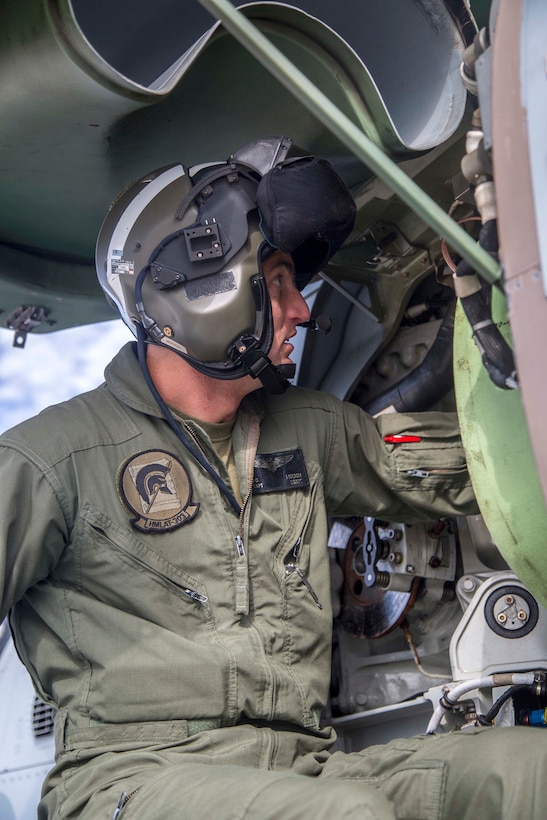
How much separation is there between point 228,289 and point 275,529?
0.56 metres

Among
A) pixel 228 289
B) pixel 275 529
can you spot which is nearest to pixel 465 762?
pixel 275 529

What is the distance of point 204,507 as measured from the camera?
2.12 meters

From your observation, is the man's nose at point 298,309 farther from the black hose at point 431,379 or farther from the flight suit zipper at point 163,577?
the flight suit zipper at point 163,577

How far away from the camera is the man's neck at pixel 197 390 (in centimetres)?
227

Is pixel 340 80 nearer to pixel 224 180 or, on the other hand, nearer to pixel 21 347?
pixel 224 180

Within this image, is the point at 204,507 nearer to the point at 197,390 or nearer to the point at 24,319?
the point at 197,390

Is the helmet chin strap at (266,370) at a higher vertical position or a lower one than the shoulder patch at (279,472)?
higher

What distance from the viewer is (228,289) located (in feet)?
7.01

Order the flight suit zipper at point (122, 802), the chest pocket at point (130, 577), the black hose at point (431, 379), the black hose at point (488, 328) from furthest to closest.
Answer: the black hose at point (431, 379) < the chest pocket at point (130, 577) < the flight suit zipper at point (122, 802) < the black hose at point (488, 328)

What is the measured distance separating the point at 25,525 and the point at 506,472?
0.96 metres

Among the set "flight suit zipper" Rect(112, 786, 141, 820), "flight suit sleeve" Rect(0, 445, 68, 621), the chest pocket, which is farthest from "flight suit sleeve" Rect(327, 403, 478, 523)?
"flight suit zipper" Rect(112, 786, 141, 820)

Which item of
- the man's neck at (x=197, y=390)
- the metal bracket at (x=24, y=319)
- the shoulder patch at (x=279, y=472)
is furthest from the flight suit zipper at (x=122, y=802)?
the metal bracket at (x=24, y=319)

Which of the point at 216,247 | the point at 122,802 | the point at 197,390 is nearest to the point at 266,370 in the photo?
the point at 197,390

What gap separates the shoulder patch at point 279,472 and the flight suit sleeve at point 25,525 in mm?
469
